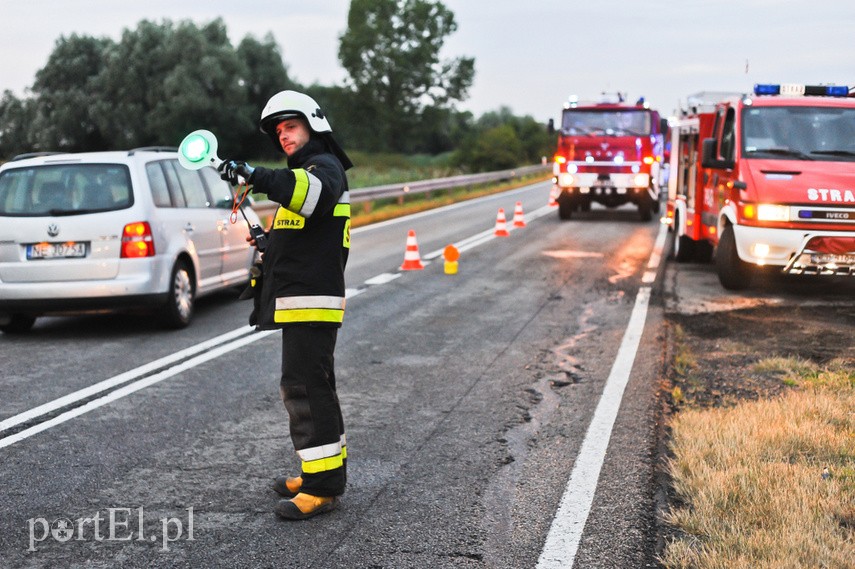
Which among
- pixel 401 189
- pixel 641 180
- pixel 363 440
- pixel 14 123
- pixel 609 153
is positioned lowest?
pixel 363 440

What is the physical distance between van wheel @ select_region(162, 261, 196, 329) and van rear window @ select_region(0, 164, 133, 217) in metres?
0.86

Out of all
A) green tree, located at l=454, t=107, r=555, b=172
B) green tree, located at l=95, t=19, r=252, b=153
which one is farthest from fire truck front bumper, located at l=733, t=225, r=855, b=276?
green tree, located at l=95, t=19, r=252, b=153

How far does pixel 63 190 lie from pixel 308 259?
5.28 meters

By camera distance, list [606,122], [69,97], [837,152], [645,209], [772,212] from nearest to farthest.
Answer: [772,212] → [837,152] → [606,122] → [645,209] → [69,97]

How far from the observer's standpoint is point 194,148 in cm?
454

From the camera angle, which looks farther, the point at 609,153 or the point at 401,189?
the point at 401,189

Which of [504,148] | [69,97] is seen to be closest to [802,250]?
[504,148]

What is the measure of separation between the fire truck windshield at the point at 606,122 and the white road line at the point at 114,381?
48.6ft

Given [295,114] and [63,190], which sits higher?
[295,114]

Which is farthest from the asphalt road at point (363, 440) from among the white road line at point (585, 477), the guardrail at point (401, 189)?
the guardrail at point (401, 189)

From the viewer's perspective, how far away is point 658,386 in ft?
23.8

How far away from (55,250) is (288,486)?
4995mm

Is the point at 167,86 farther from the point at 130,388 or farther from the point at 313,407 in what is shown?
the point at 313,407

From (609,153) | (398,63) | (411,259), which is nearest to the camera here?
(411,259)
